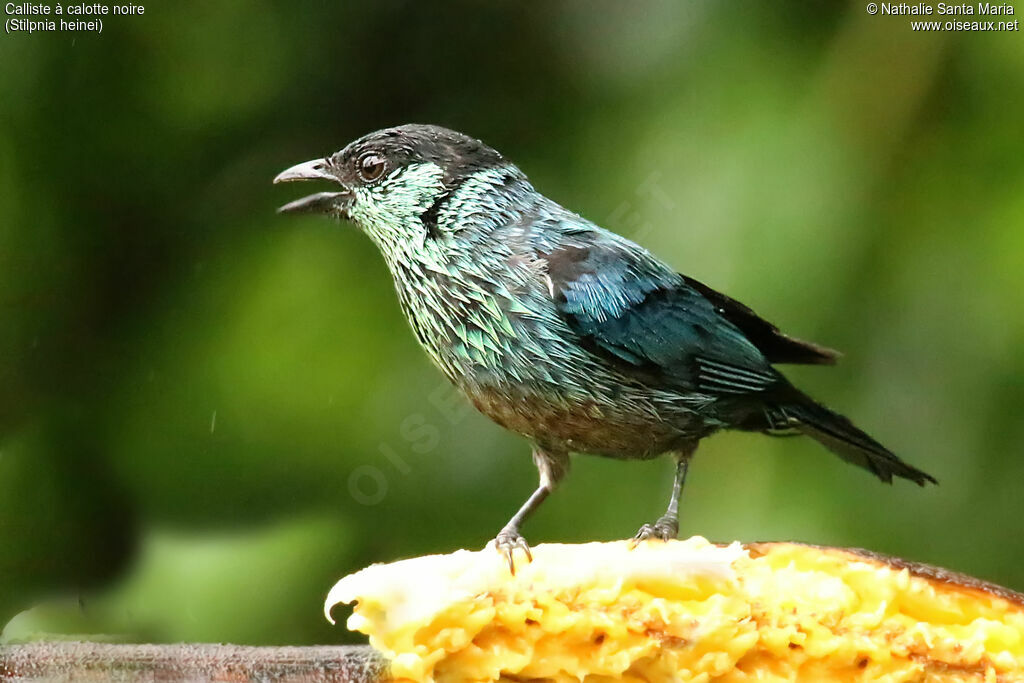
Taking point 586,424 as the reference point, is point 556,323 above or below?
above

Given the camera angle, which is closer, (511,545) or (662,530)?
(511,545)

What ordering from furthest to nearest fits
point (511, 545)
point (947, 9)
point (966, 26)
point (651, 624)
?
1. point (947, 9)
2. point (966, 26)
3. point (511, 545)
4. point (651, 624)

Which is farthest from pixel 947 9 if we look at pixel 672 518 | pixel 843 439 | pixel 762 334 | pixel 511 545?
pixel 511 545

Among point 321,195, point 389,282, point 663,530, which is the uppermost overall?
point 321,195

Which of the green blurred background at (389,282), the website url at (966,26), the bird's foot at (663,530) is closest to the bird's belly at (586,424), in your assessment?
the bird's foot at (663,530)

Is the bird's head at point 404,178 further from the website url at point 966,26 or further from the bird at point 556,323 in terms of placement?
the website url at point 966,26

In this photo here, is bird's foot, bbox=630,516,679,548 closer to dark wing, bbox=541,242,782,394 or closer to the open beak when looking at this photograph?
dark wing, bbox=541,242,782,394

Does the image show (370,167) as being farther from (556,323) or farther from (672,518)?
(672,518)
